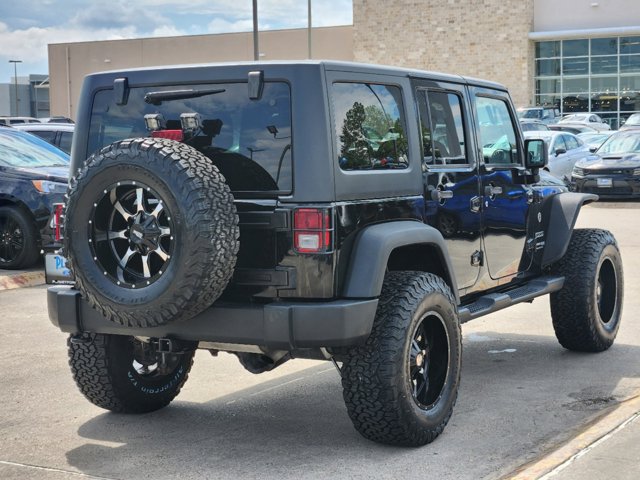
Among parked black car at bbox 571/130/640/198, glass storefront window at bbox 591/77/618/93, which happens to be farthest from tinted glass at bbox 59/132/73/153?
glass storefront window at bbox 591/77/618/93

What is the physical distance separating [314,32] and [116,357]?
5724 cm

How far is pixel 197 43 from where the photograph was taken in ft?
212

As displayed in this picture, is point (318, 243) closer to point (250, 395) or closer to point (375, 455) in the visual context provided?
point (375, 455)

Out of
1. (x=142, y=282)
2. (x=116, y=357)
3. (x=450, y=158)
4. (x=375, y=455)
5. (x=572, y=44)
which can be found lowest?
(x=375, y=455)

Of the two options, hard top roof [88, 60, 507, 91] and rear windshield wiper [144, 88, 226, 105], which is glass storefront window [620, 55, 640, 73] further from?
rear windshield wiper [144, 88, 226, 105]

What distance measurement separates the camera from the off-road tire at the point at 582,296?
7448 mm

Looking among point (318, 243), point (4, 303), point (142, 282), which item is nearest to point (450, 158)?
point (318, 243)

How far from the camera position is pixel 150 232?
4926 millimetres

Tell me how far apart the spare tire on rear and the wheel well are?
115cm

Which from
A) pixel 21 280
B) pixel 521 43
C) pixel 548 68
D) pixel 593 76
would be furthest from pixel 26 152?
pixel 548 68

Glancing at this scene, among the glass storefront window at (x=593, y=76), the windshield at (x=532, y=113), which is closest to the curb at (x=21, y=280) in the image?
the windshield at (x=532, y=113)

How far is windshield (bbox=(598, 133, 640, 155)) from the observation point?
22.4m

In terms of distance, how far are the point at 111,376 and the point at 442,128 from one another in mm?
2334

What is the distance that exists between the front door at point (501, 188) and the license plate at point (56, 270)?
2.51 m
